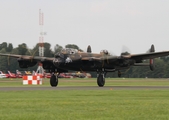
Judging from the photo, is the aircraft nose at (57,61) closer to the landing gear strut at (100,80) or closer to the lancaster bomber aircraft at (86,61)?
the lancaster bomber aircraft at (86,61)

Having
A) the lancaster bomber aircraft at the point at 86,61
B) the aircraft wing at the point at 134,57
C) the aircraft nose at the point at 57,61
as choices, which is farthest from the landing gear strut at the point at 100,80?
the aircraft nose at the point at 57,61

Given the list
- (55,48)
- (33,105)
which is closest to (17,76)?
(55,48)

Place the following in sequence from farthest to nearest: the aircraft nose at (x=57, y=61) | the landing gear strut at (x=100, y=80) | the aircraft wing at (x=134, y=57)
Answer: the landing gear strut at (x=100, y=80) → the aircraft nose at (x=57, y=61) → the aircraft wing at (x=134, y=57)

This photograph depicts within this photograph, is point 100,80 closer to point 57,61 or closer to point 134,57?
point 134,57

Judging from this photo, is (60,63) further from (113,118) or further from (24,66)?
(113,118)

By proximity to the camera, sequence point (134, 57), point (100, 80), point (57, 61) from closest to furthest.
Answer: point (134, 57), point (57, 61), point (100, 80)

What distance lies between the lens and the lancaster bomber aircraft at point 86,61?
5822 centimetres

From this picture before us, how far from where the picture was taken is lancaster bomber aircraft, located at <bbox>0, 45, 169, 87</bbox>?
191 feet

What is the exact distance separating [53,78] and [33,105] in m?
33.9

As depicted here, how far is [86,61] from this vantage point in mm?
59562

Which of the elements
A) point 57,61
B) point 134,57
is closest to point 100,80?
point 134,57

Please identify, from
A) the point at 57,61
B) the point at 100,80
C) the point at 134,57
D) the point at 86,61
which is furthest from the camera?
the point at 100,80

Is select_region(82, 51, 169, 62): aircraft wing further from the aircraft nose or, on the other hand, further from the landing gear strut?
the aircraft nose

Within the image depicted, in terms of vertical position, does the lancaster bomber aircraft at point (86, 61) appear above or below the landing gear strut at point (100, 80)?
above
